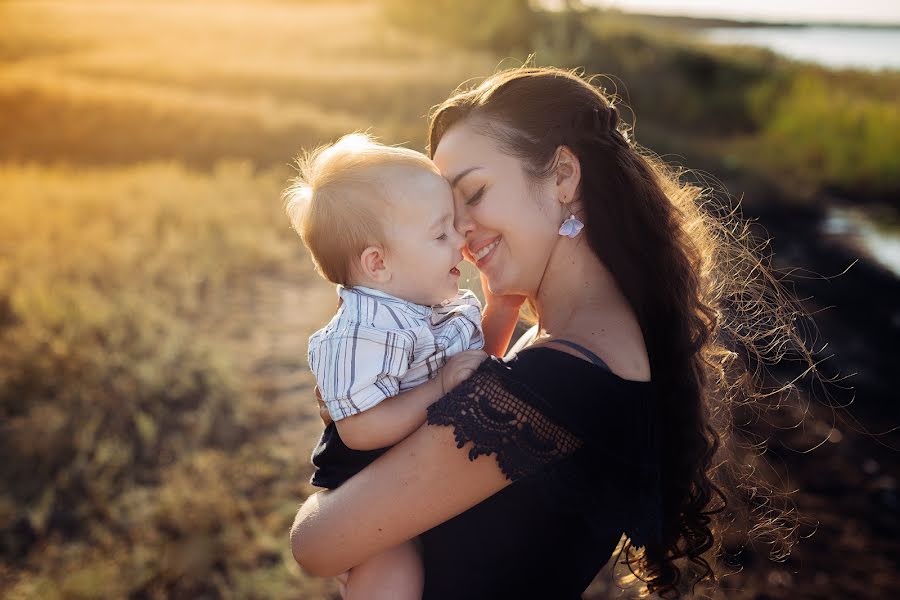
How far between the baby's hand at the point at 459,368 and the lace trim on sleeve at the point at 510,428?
11cm

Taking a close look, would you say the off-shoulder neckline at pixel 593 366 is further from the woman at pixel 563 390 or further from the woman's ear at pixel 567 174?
the woman's ear at pixel 567 174

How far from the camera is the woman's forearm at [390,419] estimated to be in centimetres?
185

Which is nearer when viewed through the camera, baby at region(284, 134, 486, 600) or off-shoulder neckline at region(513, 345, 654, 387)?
off-shoulder neckline at region(513, 345, 654, 387)

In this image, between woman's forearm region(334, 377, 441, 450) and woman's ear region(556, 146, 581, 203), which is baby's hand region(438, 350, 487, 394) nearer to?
woman's forearm region(334, 377, 441, 450)

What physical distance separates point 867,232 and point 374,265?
41.8 ft

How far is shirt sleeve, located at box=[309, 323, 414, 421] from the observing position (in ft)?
6.22

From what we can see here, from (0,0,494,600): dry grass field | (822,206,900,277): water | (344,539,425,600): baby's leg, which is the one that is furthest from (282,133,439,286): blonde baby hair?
(822,206,900,277): water

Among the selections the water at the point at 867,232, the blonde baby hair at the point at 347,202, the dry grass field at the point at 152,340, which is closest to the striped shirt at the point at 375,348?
the blonde baby hair at the point at 347,202

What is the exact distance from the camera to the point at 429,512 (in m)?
1.71

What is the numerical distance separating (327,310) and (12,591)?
427cm

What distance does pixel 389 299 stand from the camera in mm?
2096

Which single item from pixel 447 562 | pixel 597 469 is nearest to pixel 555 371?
pixel 597 469

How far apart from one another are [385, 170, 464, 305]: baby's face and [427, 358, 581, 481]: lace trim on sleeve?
560 millimetres

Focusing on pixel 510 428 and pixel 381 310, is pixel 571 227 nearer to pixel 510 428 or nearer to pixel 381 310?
pixel 381 310
